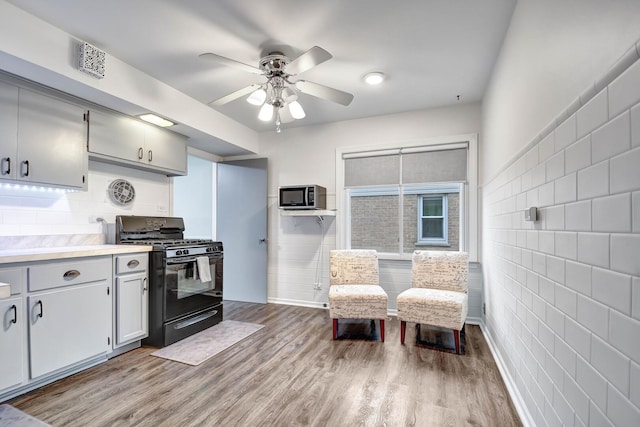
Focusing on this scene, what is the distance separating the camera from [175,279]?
3035 mm

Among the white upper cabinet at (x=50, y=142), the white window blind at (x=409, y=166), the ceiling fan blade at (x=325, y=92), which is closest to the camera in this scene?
the white upper cabinet at (x=50, y=142)

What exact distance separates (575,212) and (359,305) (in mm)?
2202

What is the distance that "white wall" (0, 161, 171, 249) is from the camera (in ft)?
8.21

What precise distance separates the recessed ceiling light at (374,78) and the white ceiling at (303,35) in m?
0.06

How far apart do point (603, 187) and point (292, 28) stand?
2.05 m

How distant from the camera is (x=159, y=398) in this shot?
2.08 meters

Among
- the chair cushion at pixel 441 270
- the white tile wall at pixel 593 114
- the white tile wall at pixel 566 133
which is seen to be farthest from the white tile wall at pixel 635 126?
the chair cushion at pixel 441 270

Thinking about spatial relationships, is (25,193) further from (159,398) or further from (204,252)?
(159,398)

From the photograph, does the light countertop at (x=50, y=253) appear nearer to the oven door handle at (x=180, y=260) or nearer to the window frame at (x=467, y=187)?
the oven door handle at (x=180, y=260)

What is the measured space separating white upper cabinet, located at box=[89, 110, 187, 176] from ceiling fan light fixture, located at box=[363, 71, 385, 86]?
7.25 ft

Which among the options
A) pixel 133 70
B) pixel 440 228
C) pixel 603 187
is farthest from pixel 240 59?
pixel 440 228

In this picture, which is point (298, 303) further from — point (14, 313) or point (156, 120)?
point (14, 313)

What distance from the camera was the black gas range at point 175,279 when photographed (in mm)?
2938

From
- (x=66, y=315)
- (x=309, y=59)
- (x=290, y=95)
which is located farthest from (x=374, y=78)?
(x=66, y=315)
